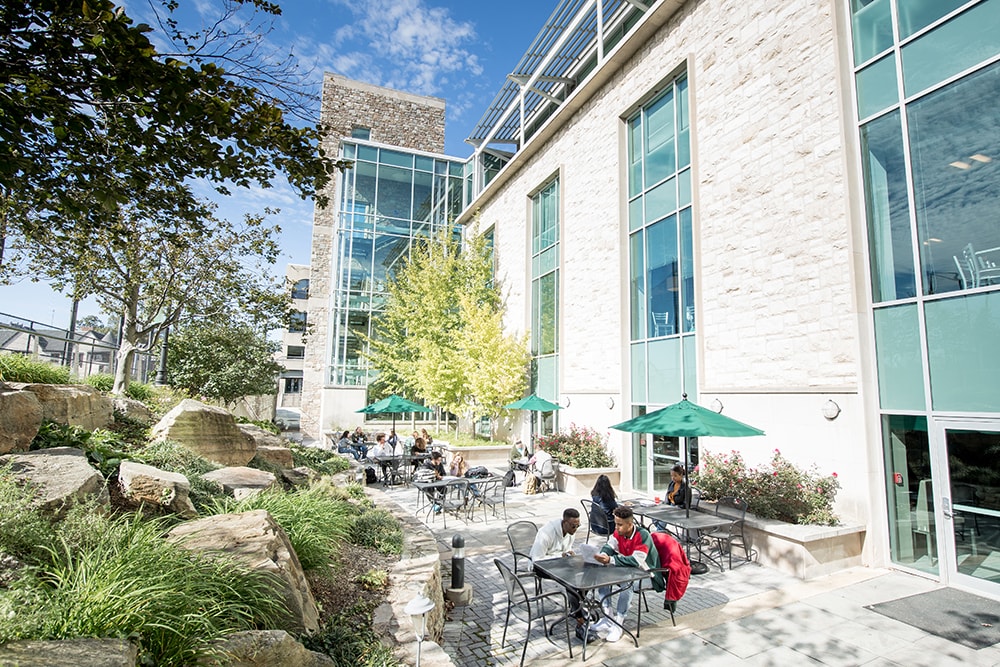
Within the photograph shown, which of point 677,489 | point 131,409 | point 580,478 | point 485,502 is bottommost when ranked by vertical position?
point 485,502

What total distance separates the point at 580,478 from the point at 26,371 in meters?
11.5

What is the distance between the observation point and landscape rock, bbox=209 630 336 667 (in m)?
2.95

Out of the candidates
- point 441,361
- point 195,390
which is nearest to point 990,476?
point 441,361

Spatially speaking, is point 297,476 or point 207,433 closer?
point 207,433

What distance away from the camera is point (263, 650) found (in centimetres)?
303

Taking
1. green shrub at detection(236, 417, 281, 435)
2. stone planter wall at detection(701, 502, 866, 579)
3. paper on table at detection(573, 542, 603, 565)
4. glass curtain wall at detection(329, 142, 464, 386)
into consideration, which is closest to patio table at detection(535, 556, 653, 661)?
paper on table at detection(573, 542, 603, 565)

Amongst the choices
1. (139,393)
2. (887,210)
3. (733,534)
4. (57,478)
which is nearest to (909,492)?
(733,534)

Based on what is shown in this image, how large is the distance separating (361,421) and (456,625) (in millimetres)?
21471

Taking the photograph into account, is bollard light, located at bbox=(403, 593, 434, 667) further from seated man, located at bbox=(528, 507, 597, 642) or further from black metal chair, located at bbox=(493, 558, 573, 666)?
seated man, located at bbox=(528, 507, 597, 642)

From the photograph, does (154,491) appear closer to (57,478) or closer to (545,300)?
(57,478)

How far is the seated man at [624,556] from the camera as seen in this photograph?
220 inches

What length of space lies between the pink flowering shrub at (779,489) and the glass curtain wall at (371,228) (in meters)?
20.1

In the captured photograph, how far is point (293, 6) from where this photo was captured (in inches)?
201

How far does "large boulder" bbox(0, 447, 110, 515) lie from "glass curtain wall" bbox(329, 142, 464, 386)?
20.9m
